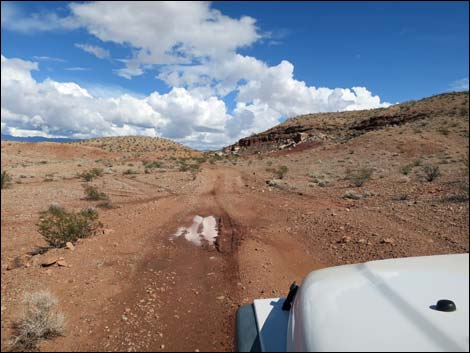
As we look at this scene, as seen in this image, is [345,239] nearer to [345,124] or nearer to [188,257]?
[188,257]

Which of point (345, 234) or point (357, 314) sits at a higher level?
point (357, 314)

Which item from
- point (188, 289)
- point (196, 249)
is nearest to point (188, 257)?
point (196, 249)

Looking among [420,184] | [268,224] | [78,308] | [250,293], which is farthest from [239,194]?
[78,308]

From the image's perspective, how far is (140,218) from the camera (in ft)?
32.8

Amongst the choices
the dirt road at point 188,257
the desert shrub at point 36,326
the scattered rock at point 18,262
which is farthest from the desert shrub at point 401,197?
the desert shrub at point 36,326

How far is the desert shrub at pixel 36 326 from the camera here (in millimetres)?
2895

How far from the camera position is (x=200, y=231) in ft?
28.6

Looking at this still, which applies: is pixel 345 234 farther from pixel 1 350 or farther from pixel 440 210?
pixel 1 350

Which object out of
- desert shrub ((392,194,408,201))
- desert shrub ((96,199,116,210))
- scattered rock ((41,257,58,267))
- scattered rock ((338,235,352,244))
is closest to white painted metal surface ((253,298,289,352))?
scattered rock ((41,257,58,267))

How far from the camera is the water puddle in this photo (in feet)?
26.0

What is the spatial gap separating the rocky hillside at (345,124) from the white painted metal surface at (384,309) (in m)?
47.3

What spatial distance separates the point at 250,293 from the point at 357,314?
351 cm

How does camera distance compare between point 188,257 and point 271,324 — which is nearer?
point 271,324

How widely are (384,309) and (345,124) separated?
210 ft
